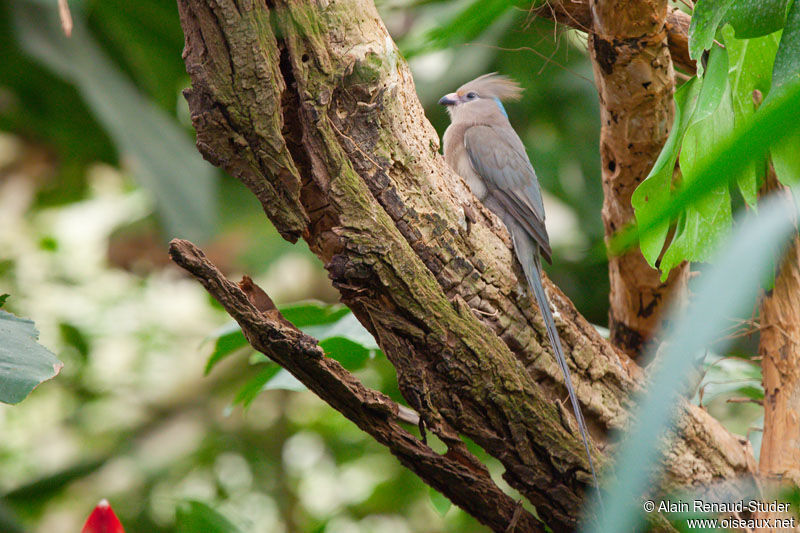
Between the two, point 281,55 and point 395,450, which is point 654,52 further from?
point 395,450

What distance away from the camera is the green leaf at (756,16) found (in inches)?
40.3

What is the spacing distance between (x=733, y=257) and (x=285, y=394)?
383 cm

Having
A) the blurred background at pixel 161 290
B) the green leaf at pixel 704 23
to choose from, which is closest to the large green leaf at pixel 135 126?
the blurred background at pixel 161 290

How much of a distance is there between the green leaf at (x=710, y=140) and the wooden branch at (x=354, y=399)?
63cm

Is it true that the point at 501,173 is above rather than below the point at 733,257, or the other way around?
below

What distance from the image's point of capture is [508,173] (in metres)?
2.31

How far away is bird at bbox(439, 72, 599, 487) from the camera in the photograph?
2061 mm

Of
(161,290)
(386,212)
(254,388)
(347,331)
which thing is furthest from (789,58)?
(161,290)

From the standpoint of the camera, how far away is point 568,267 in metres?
4.01

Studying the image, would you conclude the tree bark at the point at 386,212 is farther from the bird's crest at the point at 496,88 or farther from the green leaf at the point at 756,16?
the bird's crest at the point at 496,88

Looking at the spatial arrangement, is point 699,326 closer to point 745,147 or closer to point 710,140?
point 745,147

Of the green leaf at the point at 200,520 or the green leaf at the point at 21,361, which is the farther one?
the green leaf at the point at 21,361

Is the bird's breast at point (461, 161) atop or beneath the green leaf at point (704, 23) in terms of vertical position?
beneath

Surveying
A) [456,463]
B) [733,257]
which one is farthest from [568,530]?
[733,257]
